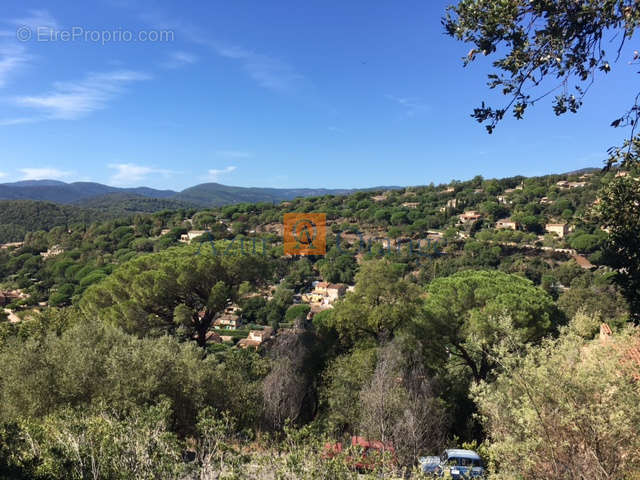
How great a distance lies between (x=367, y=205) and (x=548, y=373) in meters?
72.7

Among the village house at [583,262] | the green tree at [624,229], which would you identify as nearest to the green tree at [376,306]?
the green tree at [624,229]

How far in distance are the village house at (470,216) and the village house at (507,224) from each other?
308cm

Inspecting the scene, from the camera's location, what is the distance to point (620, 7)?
302cm

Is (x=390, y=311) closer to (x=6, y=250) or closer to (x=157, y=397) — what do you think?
(x=157, y=397)

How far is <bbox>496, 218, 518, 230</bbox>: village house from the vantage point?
181ft

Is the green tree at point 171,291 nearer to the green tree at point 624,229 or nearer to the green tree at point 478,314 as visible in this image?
the green tree at point 478,314

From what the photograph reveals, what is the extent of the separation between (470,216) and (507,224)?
628cm

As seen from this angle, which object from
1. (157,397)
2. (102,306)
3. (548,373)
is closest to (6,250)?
(102,306)

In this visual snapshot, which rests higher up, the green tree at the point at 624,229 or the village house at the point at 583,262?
the green tree at the point at 624,229

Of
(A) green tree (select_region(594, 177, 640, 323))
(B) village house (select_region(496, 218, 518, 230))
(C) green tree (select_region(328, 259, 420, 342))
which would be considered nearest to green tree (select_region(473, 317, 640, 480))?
(A) green tree (select_region(594, 177, 640, 323))

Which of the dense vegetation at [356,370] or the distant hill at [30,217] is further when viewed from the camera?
the distant hill at [30,217]

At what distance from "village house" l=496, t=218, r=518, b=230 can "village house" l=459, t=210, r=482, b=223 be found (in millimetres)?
3081

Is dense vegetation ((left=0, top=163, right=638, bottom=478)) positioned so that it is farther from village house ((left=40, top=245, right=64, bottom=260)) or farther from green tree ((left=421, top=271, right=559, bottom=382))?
village house ((left=40, top=245, right=64, bottom=260))

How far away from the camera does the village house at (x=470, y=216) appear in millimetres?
60347
